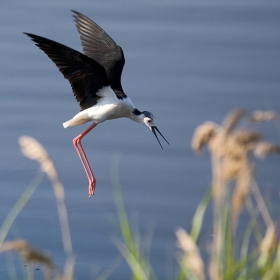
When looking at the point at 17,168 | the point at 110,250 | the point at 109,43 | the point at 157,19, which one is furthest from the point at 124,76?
the point at 110,250

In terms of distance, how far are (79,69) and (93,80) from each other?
0.26 metres

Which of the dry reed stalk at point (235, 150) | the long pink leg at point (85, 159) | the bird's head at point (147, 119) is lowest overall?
the long pink leg at point (85, 159)

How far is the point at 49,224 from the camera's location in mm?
4965

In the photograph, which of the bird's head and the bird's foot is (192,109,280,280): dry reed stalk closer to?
the bird's foot

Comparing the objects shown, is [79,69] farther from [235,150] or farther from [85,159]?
[235,150]

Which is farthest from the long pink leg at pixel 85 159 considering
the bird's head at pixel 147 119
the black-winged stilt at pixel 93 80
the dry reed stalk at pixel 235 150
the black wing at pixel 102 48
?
the dry reed stalk at pixel 235 150

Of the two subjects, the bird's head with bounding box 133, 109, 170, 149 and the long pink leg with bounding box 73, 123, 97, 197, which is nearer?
the long pink leg with bounding box 73, 123, 97, 197

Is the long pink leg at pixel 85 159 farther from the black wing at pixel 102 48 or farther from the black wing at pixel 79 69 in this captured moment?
the black wing at pixel 102 48

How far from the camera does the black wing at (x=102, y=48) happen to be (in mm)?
6164

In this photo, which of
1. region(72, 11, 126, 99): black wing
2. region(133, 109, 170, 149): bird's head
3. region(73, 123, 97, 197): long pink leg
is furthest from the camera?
region(72, 11, 126, 99): black wing

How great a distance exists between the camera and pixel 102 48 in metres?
6.45

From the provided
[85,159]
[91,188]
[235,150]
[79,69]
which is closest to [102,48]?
[79,69]

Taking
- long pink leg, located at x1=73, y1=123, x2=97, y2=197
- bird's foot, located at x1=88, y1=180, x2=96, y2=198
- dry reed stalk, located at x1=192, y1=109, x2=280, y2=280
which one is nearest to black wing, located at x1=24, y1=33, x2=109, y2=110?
long pink leg, located at x1=73, y1=123, x2=97, y2=197

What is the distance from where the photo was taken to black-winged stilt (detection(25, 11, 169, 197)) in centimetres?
524
